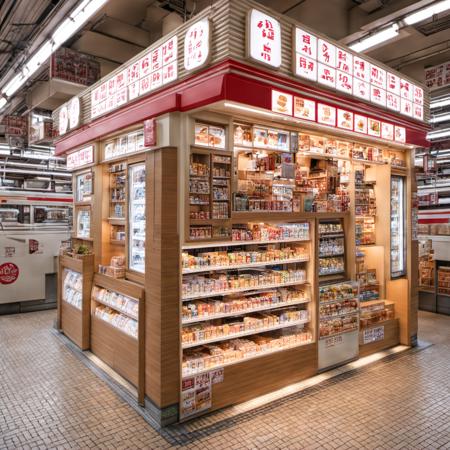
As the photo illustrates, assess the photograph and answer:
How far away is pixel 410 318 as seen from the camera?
683 centimetres

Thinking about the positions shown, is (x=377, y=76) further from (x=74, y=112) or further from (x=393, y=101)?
(x=74, y=112)

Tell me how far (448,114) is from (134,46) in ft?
24.7

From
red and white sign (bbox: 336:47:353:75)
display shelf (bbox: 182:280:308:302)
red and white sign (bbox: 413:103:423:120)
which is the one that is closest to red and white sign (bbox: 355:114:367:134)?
red and white sign (bbox: 336:47:353:75)

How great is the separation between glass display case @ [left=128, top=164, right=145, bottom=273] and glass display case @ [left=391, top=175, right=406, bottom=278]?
4.68 meters

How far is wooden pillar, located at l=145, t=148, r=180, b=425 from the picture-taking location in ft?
13.7

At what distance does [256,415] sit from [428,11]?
550 cm

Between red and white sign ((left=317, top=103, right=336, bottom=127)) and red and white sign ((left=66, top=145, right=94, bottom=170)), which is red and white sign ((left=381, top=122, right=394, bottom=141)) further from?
red and white sign ((left=66, top=145, right=94, bottom=170))

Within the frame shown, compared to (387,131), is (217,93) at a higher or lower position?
lower

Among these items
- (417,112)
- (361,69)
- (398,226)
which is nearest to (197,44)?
(361,69)

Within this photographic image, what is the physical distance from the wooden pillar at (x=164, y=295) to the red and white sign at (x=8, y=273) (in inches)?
236

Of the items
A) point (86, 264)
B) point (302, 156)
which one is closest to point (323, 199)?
point (302, 156)

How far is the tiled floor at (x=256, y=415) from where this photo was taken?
3.86 m

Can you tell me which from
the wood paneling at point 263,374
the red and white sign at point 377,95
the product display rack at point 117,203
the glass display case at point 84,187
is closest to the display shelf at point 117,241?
the product display rack at point 117,203

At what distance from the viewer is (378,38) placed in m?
5.50
